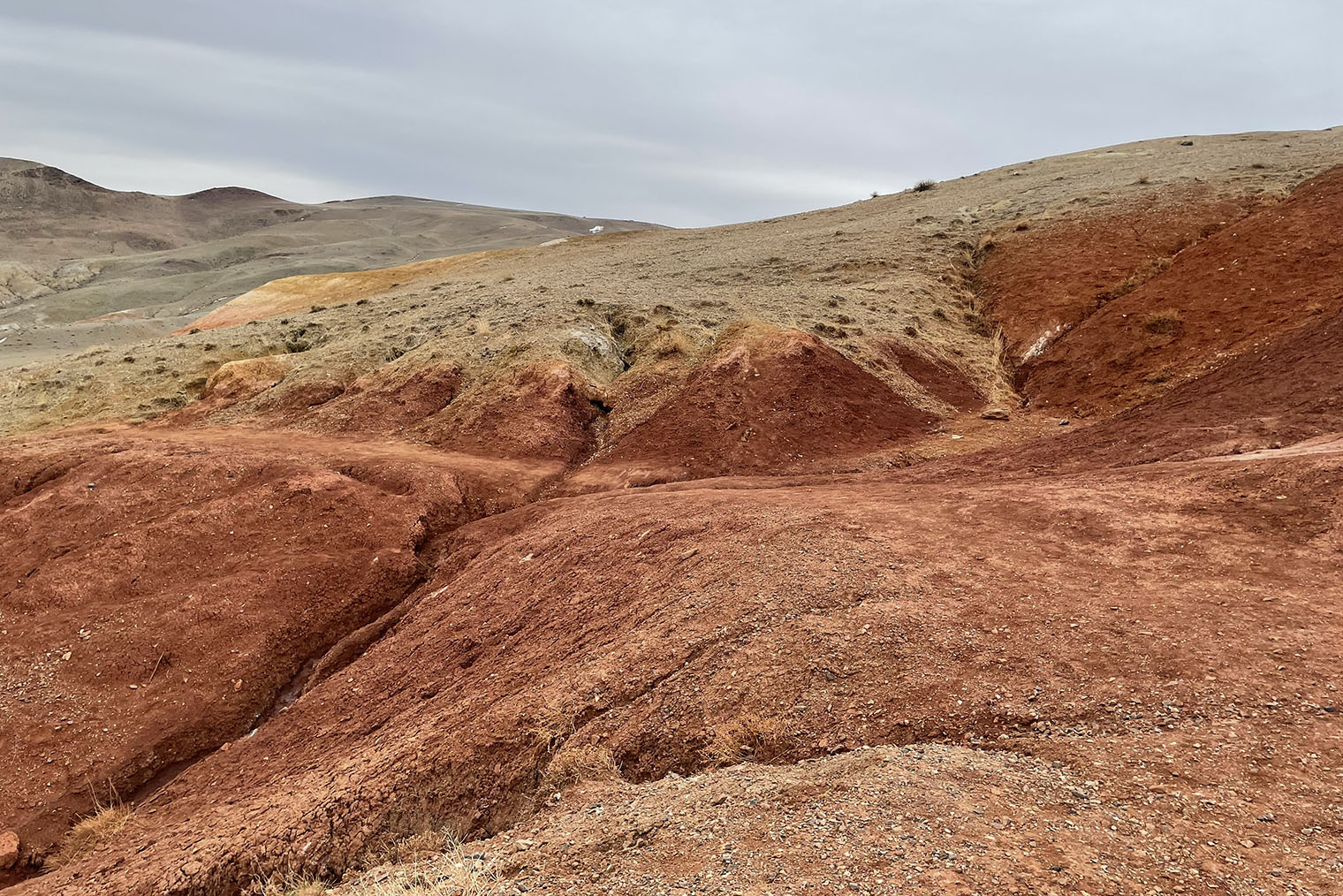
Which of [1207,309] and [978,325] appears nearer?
[1207,309]

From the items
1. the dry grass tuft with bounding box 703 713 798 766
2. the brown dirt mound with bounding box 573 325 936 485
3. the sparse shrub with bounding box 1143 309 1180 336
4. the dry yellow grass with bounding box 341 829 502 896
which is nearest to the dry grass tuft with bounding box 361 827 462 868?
the dry yellow grass with bounding box 341 829 502 896

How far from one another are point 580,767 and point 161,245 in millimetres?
133652

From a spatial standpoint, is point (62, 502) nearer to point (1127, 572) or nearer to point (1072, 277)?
point (1127, 572)

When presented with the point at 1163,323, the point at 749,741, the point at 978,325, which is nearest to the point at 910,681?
the point at 749,741

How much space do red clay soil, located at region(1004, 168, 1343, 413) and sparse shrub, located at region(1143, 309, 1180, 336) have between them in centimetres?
2

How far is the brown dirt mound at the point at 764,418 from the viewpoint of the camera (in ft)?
54.1

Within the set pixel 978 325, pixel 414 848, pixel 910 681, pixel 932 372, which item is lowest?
pixel 414 848

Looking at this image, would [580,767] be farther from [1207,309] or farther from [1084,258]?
[1084,258]

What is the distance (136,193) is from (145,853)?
15624cm

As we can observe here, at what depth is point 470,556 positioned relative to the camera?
13281 mm

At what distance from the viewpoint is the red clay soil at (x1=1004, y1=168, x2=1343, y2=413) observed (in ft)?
54.9

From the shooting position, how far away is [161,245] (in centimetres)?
11062

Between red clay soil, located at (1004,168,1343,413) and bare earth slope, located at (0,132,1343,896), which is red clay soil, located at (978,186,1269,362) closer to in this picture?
bare earth slope, located at (0,132,1343,896)

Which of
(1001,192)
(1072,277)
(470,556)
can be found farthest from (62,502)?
(1001,192)
